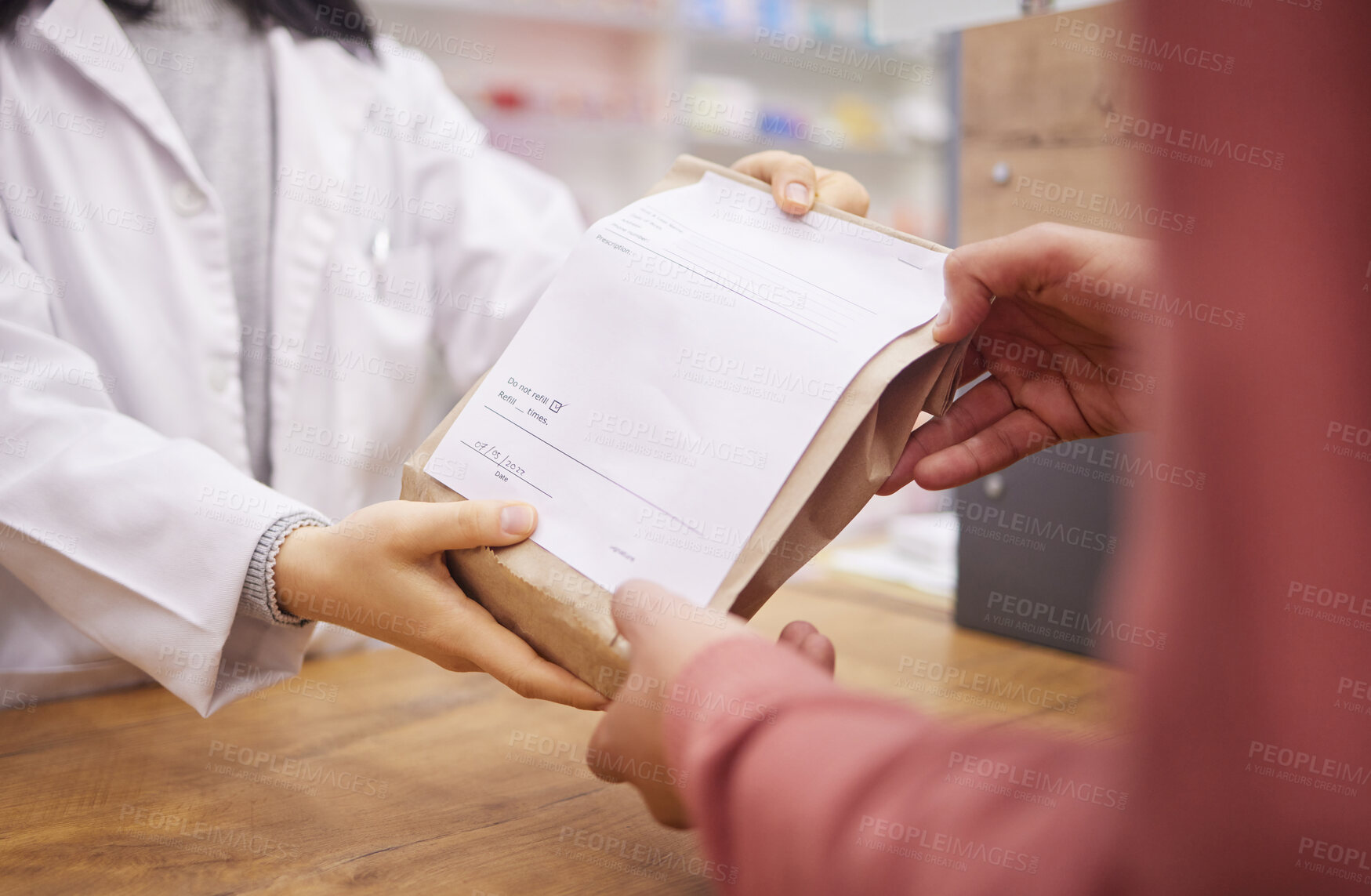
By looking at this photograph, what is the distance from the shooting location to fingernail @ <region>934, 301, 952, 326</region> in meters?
0.49

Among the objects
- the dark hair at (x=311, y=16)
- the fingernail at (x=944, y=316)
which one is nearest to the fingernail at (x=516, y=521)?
the fingernail at (x=944, y=316)

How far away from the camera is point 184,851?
1.54ft

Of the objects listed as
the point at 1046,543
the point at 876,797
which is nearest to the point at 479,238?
the point at 1046,543

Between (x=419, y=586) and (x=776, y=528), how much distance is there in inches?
8.8

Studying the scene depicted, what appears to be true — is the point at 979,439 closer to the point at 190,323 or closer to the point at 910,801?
the point at 910,801

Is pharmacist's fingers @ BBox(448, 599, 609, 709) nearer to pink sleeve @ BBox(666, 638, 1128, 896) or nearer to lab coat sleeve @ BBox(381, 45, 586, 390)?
pink sleeve @ BBox(666, 638, 1128, 896)

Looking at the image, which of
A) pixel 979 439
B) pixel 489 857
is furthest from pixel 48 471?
pixel 979 439

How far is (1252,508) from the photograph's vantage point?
23cm

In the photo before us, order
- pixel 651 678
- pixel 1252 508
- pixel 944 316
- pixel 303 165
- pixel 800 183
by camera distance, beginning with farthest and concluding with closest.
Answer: pixel 303 165 → pixel 800 183 → pixel 944 316 → pixel 651 678 → pixel 1252 508

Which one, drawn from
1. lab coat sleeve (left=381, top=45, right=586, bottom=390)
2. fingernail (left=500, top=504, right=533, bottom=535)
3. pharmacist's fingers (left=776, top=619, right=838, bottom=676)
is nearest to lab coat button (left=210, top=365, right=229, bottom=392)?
lab coat sleeve (left=381, top=45, right=586, bottom=390)


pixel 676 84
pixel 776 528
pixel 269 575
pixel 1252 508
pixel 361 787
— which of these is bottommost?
pixel 361 787

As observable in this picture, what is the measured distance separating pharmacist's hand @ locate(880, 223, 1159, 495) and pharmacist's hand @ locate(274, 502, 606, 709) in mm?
247

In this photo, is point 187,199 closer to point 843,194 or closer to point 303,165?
point 303,165

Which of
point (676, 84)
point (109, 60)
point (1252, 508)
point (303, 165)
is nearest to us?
point (1252, 508)
